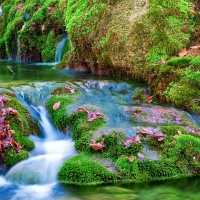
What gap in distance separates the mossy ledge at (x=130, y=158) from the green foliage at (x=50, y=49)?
26.1 ft

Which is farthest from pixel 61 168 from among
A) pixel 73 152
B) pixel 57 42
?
pixel 57 42

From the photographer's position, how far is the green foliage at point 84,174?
486 centimetres

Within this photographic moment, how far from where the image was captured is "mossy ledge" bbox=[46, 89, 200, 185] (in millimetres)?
4922

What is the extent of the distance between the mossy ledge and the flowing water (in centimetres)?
15

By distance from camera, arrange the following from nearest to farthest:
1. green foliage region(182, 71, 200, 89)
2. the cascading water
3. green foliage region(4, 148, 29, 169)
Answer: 1. the cascading water
2. green foliage region(4, 148, 29, 169)
3. green foliage region(182, 71, 200, 89)

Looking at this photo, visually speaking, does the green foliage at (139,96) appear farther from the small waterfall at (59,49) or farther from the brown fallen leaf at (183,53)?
the small waterfall at (59,49)

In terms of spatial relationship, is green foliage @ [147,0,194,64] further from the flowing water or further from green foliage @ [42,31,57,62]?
green foliage @ [42,31,57,62]

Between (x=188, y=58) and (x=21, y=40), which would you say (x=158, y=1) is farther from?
(x=21, y=40)

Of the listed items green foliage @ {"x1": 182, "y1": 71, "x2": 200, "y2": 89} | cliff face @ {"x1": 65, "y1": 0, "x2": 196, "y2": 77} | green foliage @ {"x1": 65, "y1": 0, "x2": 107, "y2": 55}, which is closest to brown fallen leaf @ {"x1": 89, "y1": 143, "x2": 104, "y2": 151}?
green foliage @ {"x1": 182, "y1": 71, "x2": 200, "y2": 89}

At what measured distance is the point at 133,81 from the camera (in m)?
8.59

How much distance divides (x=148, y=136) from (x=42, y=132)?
1.89 metres

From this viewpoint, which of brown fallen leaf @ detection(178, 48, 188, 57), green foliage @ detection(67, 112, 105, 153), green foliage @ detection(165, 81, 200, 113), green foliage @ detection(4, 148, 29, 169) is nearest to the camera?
green foliage @ detection(4, 148, 29, 169)

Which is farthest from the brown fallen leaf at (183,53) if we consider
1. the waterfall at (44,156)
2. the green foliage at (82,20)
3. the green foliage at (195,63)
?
the waterfall at (44,156)

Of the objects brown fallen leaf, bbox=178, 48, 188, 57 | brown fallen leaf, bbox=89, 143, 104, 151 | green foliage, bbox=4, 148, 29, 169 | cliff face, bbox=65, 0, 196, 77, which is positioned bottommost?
green foliage, bbox=4, 148, 29, 169
